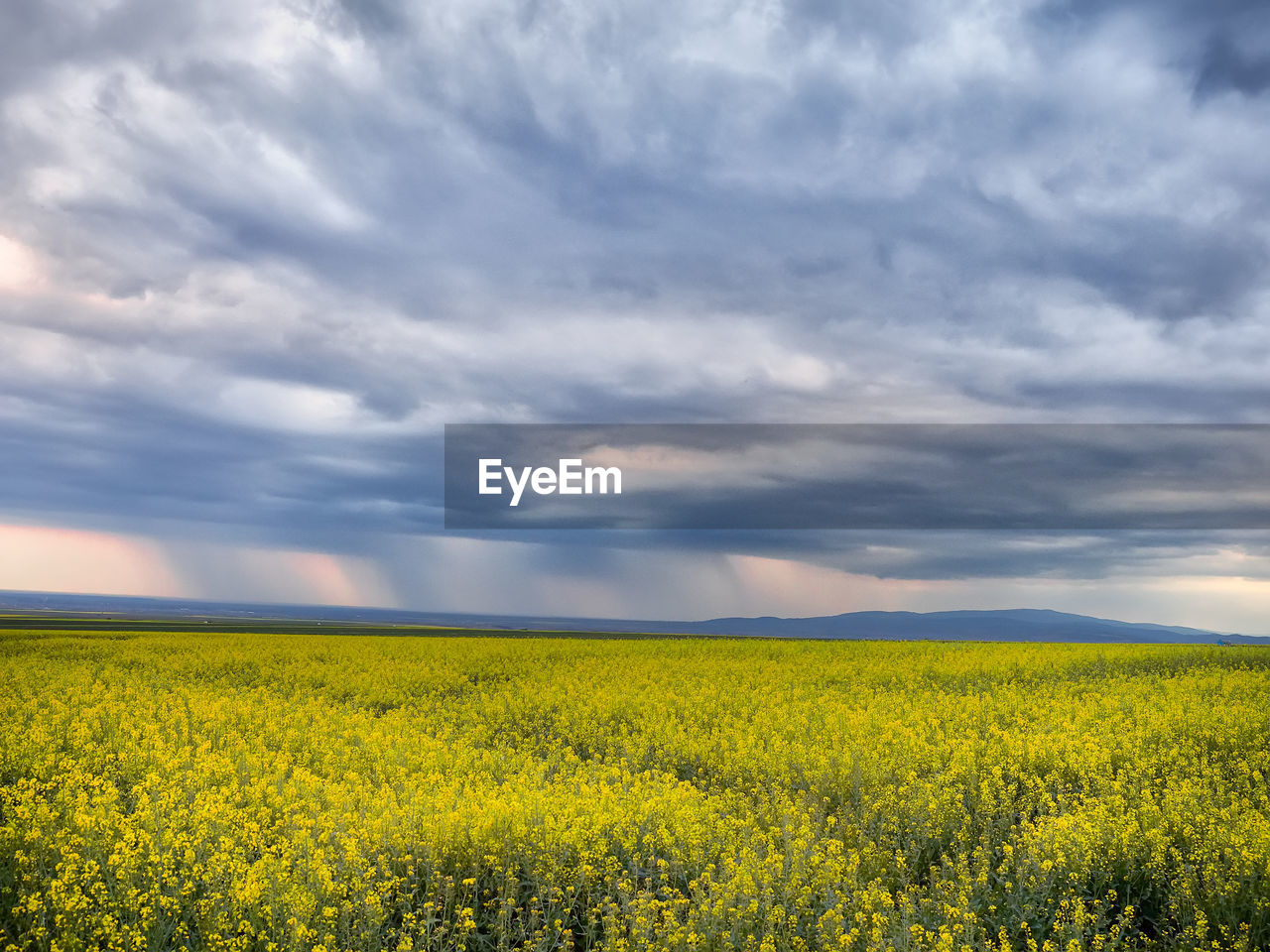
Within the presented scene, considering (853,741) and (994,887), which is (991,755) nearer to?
(853,741)

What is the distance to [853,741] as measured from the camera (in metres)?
14.2

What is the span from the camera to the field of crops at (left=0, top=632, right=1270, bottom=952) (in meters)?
7.41

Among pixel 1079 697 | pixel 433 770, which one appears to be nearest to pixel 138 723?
pixel 433 770

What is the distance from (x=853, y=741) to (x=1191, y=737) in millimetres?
6791

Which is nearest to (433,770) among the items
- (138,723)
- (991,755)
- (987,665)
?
(138,723)

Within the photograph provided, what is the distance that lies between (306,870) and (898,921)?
5755mm

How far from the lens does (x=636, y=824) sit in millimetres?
9625

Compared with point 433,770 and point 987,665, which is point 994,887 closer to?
point 433,770

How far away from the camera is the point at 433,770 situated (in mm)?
12523

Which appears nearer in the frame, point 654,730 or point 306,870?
point 306,870

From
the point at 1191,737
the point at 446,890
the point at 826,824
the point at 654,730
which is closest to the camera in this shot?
the point at 446,890

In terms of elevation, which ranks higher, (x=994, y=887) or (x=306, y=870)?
(x=306, y=870)

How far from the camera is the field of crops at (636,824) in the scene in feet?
24.3

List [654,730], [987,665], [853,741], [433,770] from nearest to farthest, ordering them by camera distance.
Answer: [433,770], [853,741], [654,730], [987,665]
